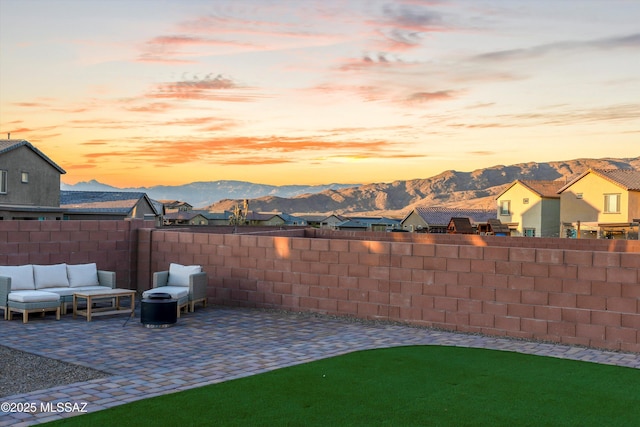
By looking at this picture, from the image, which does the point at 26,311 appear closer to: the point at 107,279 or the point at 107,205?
the point at 107,279

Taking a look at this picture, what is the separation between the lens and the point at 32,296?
12.2 m

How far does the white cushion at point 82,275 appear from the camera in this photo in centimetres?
1364

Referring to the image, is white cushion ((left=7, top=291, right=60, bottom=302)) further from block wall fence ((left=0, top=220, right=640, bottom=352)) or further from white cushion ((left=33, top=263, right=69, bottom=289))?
block wall fence ((left=0, top=220, right=640, bottom=352))

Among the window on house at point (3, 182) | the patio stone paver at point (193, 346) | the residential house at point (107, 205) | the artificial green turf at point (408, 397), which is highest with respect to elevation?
the window on house at point (3, 182)

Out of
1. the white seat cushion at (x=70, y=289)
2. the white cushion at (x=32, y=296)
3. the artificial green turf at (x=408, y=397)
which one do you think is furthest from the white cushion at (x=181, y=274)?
the artificial green turf at (x=408, y=397)

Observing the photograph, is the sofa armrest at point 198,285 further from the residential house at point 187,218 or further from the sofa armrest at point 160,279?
the residential house at point 187,218

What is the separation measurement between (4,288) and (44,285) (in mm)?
903

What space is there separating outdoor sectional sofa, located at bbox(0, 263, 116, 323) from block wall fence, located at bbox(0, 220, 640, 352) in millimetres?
1761

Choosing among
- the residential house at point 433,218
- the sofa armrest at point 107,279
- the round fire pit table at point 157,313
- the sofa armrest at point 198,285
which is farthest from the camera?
the residential house at point 433,218

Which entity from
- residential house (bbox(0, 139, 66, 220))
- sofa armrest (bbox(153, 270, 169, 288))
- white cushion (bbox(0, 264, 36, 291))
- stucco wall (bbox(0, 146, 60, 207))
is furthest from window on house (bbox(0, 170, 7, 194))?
sofa armrest (bbox(153, 270, 169, 288))

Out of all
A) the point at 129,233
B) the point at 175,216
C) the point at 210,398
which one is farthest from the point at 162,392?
the point at 175,216

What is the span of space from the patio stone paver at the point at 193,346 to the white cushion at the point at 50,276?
889mm

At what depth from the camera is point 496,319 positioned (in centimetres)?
1123

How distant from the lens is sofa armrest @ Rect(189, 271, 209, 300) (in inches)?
533
